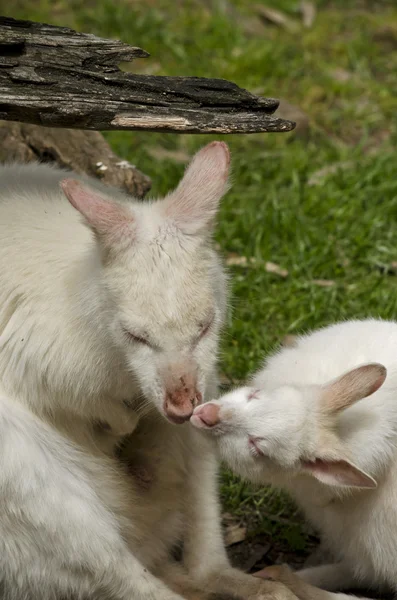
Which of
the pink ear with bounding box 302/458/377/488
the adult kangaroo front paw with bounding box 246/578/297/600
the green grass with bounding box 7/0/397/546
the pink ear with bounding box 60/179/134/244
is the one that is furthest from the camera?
the green grass with bounding box 7/0/397/546

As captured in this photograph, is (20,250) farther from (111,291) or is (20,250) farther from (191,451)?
(191,451)

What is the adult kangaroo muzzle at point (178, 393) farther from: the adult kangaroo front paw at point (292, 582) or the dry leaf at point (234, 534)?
→ the dry leaf at point (234, 534)

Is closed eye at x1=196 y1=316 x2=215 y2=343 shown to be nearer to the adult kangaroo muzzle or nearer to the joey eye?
the joey eye

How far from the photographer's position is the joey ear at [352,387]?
123 inches

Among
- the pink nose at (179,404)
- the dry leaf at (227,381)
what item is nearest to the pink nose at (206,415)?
the pink nose at (179,404)

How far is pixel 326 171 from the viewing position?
6.43 metres

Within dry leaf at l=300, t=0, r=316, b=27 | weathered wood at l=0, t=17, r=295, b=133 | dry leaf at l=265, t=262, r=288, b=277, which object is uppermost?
weathered wood at l=0, t=17, r=295, b=133

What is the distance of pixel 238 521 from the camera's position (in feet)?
14.1

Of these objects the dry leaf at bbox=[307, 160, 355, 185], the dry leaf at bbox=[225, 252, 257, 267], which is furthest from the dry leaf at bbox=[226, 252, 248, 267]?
the dry leaf at bbox=[307, 160, 355, 185]

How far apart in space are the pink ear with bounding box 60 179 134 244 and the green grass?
4.35 ft

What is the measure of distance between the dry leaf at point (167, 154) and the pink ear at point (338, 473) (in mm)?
3509

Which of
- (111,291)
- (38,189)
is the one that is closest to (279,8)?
(38,189)

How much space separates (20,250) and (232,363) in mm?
1769

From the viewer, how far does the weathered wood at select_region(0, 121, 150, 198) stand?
4781mm
